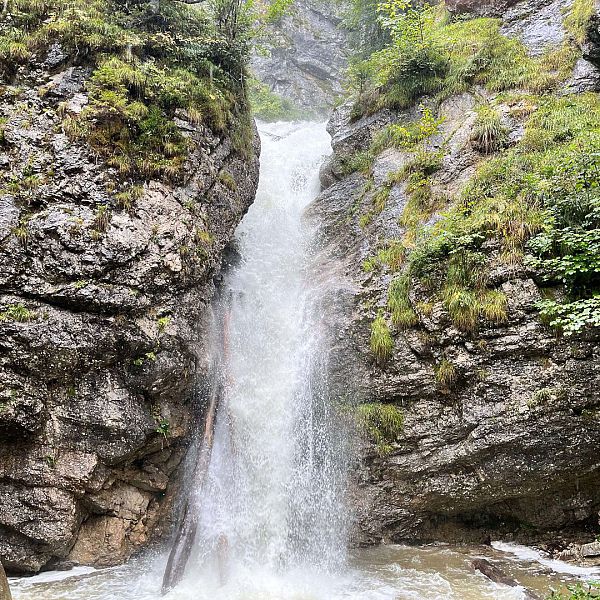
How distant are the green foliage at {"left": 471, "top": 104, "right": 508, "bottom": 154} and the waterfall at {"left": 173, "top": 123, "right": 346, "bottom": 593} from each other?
205 inches

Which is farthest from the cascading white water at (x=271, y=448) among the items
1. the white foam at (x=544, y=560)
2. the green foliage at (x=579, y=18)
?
the green foliage at (x=579, y=18)

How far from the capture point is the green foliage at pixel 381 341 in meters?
7.80

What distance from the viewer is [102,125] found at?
320 inches

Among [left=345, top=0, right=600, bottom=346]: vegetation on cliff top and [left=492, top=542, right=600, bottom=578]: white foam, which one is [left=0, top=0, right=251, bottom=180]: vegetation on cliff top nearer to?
[left=345, top=0, right=600, bottom=346]: vegetation on cliff top

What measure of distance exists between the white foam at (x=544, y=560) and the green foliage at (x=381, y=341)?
3641 millimetres

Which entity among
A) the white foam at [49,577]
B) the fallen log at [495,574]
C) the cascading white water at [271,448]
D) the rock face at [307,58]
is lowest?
the white foam at [49,577]

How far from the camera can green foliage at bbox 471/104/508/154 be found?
9.65 metres

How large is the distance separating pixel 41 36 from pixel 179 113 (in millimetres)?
3018

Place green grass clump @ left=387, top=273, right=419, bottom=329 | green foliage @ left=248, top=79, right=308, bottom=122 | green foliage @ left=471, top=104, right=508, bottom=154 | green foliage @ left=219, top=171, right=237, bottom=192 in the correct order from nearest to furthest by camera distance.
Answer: green grass clump @ left=387, top=273, right=419, bottom=329 → green foliage @ left=471, top=104, right=508, bottom=154 → green foliage @ left=219, top=171, right=237, bottom=192 → green foliage @ left=248, top=79, right=308, bottom=122

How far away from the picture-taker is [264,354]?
31.4ft

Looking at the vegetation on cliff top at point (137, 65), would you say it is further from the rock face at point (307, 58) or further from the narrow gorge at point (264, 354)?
the rock face at point (307, 58)

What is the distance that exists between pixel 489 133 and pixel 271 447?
857 centimetres

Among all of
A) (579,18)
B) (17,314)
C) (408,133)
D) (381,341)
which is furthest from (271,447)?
(579,18)

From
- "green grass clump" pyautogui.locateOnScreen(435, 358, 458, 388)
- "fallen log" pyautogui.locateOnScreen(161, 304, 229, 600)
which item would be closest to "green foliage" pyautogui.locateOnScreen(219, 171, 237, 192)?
"fallen log" pyautogui.locateOnScreen(161, 304, 229, 600)
